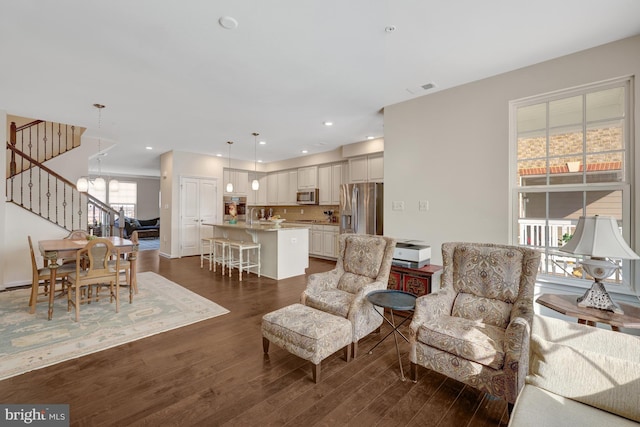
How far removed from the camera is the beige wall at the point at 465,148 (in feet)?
9.04

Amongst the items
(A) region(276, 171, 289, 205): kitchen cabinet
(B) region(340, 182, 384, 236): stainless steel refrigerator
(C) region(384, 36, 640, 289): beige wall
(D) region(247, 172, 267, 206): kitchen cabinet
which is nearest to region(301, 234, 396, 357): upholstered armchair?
(C) region(384, 36, 640, 289): beige wall

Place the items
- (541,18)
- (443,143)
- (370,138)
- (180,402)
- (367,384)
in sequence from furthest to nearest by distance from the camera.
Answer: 1. (370,138)
2. (443,143)
3. (541,18)
4. (367,384)
5. (180,402)

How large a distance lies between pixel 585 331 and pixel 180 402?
2.50 m

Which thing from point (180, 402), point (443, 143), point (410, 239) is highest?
point (443, 143)

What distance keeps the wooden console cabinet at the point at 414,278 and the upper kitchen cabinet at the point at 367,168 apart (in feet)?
10.1

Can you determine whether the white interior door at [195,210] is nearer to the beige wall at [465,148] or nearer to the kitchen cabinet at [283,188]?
the kitchen cabinet at [283,188]

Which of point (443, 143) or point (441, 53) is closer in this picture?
point (441, 53)

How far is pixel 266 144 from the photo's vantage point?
657cm

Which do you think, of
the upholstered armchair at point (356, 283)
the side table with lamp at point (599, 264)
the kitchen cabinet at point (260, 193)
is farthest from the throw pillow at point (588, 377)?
the kitchen cabinet at point (260, 193)

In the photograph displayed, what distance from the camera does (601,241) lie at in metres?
1.97

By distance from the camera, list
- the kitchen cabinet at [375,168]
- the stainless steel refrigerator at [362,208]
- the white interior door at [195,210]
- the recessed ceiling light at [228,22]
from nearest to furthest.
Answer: the recessed ceiling light at [228,22] → the stainless steel refrigerator at [362,208] → the kitchen cabinet at [375,168] → the white interior door at [195,210]

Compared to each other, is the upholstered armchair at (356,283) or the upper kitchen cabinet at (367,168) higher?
the upper kitchen cabinet at (367,168)

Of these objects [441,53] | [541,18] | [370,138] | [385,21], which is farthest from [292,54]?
[370,138]

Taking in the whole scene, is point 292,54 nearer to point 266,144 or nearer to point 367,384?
point 367,384
